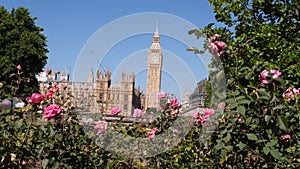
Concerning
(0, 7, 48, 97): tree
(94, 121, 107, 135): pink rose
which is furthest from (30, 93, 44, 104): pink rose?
(0, 7, 48, 97): tree

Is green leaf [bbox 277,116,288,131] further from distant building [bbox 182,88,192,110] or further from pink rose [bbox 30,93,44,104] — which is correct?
distant building [bbox 182,88,192,110]

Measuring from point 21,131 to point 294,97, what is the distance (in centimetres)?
159

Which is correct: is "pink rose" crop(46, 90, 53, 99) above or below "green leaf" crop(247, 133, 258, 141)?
above

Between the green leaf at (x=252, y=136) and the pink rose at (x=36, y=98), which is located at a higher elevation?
the pink rose at (x=36, y=98)

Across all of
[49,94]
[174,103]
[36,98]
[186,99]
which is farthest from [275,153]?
[186,99]

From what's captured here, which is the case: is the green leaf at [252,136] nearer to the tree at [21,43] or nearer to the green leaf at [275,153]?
the green leaf at [275,153]

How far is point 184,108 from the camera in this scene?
3988mm

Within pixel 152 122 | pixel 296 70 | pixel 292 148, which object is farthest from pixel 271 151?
pixel 296 70

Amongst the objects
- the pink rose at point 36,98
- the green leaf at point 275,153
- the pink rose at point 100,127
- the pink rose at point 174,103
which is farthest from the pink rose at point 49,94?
the green leaf at point 275,153

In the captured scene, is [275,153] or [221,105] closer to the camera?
[275,153]

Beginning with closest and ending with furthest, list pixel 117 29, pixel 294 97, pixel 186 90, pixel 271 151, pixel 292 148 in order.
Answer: pixel 271 151, pixel 292 148, pixel 294 97, pixel 117 29, pixel 186 90

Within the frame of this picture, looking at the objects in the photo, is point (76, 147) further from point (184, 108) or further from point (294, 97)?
point (184, 108)

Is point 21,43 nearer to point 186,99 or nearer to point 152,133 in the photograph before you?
point 186,99

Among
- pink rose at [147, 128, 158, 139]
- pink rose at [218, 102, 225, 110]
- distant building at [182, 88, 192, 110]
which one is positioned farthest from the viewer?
distant building at [182, 88, 192, 110]
